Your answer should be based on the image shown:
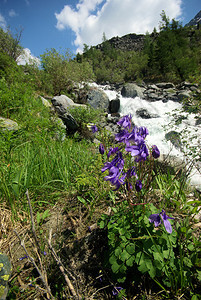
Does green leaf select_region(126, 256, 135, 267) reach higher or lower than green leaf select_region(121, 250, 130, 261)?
lower

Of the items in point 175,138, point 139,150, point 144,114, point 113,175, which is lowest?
point 175,138

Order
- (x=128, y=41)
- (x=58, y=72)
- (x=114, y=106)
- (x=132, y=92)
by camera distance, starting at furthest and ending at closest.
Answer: (x=128, y=41)
(x=132, y=92)
(x=114, y=106)
(x=58, y=72)

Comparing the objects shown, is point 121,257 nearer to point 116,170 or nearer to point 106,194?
point 116,170

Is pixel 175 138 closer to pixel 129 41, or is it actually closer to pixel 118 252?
pixel 118 252

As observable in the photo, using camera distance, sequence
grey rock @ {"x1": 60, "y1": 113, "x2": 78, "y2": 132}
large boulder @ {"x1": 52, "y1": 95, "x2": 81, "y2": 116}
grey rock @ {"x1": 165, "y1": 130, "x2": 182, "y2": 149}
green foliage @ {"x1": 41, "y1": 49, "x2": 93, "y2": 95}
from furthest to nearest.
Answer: green foliage @ {"x1": 41, "y1": 49, "x2": 93, "y2": 95} → large boulder @ {"x1": 52, "y1": 95, "x2": 81, "y2": 116} → grey rock @ {"x1": 60, "y1": 113, "x2": 78, "y2": 132} → grey rock @ {"x1": 165, "y1": 130, "x2": 182, "y2": 149}

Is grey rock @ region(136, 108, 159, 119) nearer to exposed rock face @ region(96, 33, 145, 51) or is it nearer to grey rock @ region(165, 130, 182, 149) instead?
grey rock @ region(165, 130, 182, 149)

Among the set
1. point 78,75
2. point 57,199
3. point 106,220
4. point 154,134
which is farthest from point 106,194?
point 78,75

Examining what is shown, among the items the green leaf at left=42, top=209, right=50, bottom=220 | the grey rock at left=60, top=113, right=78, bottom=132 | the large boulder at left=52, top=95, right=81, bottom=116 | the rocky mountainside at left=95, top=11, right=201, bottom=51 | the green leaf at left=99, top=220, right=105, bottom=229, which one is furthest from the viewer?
the rocky mountainside at left=95, top=11, right=201, bottom=51

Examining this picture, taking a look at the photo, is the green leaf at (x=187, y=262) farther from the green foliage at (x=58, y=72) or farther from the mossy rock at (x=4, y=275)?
the green foliage at (x=58, y=72)

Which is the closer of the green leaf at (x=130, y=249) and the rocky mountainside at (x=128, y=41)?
the green leaf at (x=130, y=249)

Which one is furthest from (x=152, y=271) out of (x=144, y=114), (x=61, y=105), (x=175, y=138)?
(x=144, y=114)

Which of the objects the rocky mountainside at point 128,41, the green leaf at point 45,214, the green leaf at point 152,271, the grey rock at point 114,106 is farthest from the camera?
the rocky mountainside at point 128,41

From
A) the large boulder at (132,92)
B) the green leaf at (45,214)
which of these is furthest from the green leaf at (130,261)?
the large boulder at (132,92)

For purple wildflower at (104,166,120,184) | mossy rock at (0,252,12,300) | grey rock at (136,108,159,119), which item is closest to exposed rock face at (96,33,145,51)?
grey rock at (136,108,159,119)
